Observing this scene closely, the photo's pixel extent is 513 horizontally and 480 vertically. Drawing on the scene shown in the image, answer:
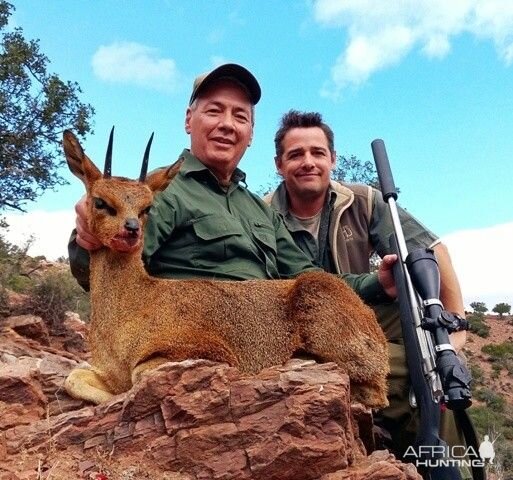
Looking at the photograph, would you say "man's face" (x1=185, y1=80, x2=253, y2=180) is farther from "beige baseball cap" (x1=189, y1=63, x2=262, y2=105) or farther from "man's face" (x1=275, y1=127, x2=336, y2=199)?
"man's face" (x1=275, y1=127, x2=336, y2=199)

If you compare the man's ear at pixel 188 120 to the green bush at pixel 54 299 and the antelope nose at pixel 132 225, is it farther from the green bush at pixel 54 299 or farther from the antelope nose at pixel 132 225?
the green bush at pixel 54 299

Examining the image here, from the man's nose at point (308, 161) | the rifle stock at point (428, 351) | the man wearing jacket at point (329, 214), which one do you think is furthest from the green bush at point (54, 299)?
the rifle stock at point (428, 351)

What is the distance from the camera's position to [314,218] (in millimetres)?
9133

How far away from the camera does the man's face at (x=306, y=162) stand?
888 cm

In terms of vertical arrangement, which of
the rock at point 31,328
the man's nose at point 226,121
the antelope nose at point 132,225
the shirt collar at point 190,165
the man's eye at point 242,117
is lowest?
the antelope nose at point 132,225

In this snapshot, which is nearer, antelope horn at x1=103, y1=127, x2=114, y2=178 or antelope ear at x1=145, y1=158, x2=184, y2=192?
antelope horn at x1=103, y1=127, x2=114, y2=178

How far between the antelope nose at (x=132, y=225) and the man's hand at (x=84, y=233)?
539 millimetres

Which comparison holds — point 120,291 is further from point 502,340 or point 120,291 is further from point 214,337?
point 502,340

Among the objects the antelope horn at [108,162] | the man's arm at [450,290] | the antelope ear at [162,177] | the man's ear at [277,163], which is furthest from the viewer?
the man's ear at [277,163]

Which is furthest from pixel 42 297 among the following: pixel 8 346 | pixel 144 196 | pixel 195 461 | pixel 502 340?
pixel 502 340

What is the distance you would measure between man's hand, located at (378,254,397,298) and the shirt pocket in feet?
5.16

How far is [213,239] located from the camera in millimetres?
6723

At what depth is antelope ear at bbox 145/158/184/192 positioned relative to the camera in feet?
21.8

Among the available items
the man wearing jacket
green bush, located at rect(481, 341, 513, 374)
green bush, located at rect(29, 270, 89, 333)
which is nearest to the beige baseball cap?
the man wearing jacket
